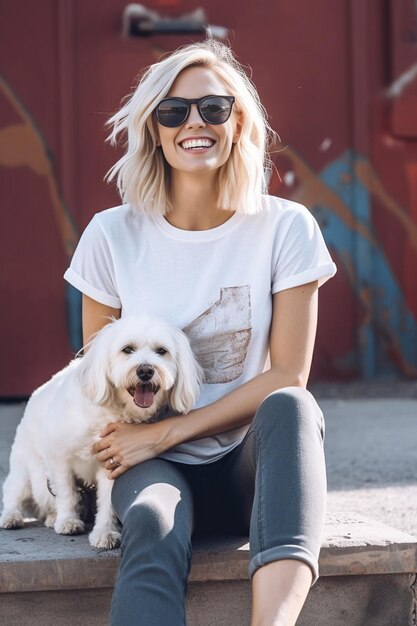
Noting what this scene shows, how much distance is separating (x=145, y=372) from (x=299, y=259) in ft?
1.65

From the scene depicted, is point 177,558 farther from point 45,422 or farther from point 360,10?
point 360,10

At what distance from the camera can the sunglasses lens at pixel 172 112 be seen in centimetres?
286

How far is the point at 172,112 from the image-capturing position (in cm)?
287

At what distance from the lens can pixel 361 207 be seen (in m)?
6.80

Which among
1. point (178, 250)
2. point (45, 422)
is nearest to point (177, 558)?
point (45, 422)

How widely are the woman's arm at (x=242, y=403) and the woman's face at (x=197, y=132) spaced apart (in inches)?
16.4

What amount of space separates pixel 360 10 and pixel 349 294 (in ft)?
5.74

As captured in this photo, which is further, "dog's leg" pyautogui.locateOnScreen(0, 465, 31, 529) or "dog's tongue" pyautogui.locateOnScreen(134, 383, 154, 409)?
"dog's leg" pyautogui.locateOnScreen(0, 465, 31, 529)

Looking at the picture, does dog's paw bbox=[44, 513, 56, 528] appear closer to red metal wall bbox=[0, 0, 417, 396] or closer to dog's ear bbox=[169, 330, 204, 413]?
dog's ear bbox=[169, 330, 204, 413]

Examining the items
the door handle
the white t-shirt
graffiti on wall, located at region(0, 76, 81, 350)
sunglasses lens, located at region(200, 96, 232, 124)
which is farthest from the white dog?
the door handle

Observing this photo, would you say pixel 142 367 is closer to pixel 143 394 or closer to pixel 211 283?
pixel 143 394

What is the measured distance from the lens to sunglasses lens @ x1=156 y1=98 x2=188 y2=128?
9.38ft

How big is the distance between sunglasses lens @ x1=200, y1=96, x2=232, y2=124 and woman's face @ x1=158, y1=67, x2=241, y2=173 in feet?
0.05

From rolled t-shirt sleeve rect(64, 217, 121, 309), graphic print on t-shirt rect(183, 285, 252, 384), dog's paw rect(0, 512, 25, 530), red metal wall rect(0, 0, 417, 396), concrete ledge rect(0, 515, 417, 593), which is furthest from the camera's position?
red metal wall rect(0, 0, 417, 396)
